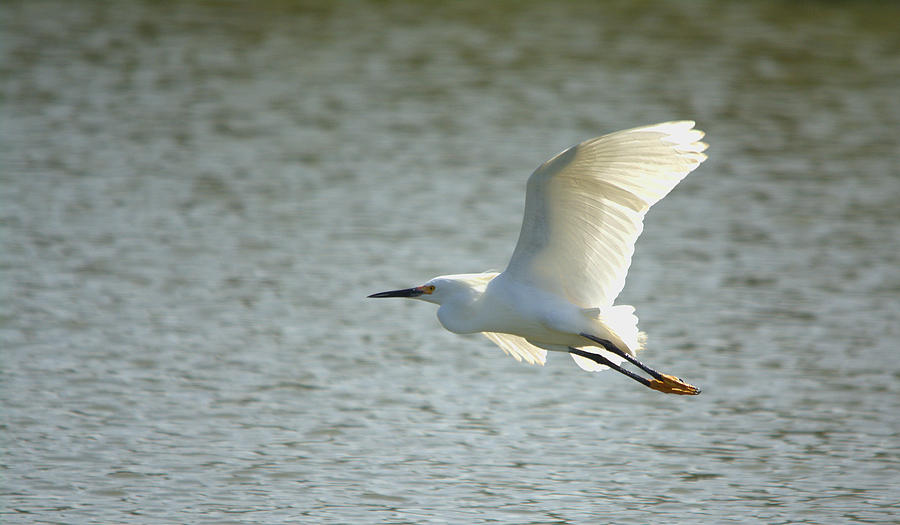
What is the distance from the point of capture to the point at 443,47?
2258cm

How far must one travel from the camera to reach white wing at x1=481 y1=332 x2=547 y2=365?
798 cm

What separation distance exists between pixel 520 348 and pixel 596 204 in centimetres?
124

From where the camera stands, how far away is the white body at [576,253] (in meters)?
6.87

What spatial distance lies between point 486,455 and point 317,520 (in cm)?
145

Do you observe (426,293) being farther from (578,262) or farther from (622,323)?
(622,323)

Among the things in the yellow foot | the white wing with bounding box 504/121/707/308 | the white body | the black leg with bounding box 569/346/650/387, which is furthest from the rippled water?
the white wing with bounding box 504/121/707/308

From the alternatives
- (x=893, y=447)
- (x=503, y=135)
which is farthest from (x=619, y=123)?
(x=893, y=447)

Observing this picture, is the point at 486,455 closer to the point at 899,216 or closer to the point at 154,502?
the point at 154,502

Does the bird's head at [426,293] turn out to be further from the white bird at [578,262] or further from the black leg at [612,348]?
the black leg at [612,348]

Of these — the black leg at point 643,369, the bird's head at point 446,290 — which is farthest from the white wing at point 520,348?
the bird's head at point 446,290

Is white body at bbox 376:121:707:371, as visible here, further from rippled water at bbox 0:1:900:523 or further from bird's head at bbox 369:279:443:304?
rippled water at bbox 0:1:900:523

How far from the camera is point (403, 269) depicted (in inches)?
496

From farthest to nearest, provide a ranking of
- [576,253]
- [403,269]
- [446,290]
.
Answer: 1. [403,269]
2. [446,290]
3. [576,253]

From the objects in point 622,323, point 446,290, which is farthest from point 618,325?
point 446,290
